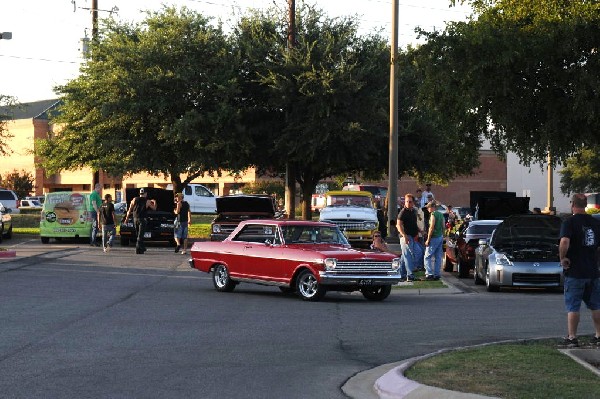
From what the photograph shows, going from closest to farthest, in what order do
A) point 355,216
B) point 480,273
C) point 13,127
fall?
point 480,273, point 355,216, point 13,127

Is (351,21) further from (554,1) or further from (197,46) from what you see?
(554,1)

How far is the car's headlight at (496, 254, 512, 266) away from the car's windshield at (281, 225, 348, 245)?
3.36m

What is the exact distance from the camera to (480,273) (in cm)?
2375

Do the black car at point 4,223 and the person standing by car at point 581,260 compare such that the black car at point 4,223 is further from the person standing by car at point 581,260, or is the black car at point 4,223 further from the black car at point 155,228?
the person standing by car at point 581,260

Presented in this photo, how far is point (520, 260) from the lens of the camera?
2205cm

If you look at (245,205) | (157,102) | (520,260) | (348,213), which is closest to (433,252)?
(520,260)

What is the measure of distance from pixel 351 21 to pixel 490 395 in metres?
37.0

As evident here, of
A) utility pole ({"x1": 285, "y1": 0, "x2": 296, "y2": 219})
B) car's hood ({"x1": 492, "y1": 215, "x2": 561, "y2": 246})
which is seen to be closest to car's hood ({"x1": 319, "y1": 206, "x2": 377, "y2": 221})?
utility pole ({"x1": 285, "y1": 0, "x2": 296, "y2": 219})

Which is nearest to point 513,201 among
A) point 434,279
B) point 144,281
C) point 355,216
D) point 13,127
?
point 355,216

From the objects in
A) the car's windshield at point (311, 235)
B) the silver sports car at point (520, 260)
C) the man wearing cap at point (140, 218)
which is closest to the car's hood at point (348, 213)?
the man wearing cap at point (140, 218)

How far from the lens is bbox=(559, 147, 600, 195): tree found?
82188 mm

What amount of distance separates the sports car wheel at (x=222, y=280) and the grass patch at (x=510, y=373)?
959 cm

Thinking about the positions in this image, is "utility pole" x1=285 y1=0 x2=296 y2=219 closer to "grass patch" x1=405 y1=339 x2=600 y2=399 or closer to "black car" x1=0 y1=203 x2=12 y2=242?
"black car" x1=0 y1=203 x2=12 y2=242

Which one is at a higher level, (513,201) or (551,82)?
(551,82)
